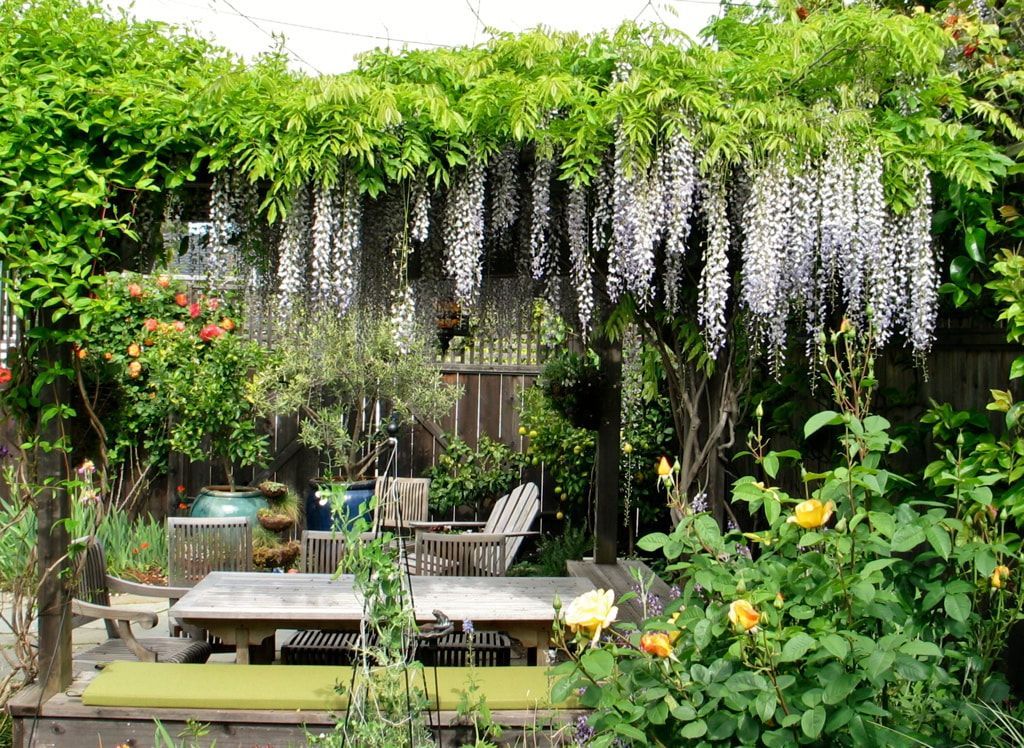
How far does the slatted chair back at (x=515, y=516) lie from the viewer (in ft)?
19.1

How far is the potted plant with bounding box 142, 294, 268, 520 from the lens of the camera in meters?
6.61

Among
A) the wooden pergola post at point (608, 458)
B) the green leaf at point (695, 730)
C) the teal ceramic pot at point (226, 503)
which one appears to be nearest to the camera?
the green leaf at point (695, 730)

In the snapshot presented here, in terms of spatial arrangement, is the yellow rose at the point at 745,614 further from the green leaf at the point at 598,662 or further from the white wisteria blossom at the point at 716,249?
the white wisteria blossom at the point at 716,249

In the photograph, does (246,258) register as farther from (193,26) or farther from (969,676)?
(969,676)

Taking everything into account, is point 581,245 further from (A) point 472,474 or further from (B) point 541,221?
(A) point 472,474

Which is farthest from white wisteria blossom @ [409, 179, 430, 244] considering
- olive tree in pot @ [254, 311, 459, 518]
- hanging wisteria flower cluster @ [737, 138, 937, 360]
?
olive tree in pot @ [254, 311, 459, 518]

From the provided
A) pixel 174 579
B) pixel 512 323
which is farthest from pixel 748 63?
pixel 174 579

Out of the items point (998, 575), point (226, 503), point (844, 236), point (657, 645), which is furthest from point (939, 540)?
point (226, 503)

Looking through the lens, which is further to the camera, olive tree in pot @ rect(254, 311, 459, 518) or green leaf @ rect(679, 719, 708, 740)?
olive tree in pot @ rect(254, 311, 459, 518)

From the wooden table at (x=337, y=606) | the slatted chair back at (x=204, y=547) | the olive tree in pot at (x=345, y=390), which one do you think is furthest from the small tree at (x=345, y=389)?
the wooden table at (x=337, y=606)

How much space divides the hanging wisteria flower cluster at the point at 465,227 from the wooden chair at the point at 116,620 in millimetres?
1518

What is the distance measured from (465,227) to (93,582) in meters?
1.92

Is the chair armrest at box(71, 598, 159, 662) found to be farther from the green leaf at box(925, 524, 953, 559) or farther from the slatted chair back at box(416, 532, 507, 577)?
the green leaf at box(925, 524, 953, 559)

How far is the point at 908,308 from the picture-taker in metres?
3.24
